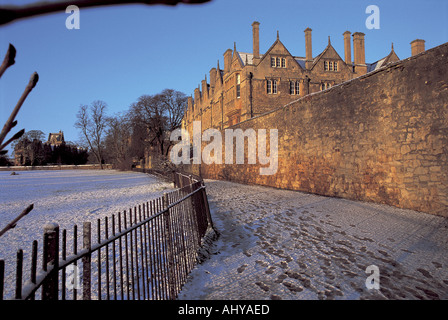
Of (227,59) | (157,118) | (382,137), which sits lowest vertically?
(382,137)

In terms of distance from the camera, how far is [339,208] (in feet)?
28.3

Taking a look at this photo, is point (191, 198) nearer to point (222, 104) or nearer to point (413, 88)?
point (413, 88)

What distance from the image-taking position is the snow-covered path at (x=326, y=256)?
367 centimetres

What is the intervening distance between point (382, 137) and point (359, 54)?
27072mm

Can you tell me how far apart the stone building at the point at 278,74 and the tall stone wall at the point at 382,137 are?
14.7 meters

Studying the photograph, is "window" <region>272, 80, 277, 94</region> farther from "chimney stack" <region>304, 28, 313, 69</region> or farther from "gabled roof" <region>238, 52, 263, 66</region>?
"chimney stack" <region>304, 28, 313, 69</region>

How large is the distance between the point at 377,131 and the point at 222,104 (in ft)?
85.4

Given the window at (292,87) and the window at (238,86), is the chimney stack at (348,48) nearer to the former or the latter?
the window at (292,87)

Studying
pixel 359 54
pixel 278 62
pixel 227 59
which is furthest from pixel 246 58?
pixel 359 54

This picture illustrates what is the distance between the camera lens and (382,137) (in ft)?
28.7

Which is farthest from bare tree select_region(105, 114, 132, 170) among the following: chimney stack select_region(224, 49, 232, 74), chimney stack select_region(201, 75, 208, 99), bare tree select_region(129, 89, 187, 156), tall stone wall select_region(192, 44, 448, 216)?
tall stone wall select_region(192, 44, 448, 216)

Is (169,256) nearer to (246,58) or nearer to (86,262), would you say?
(86,262)
